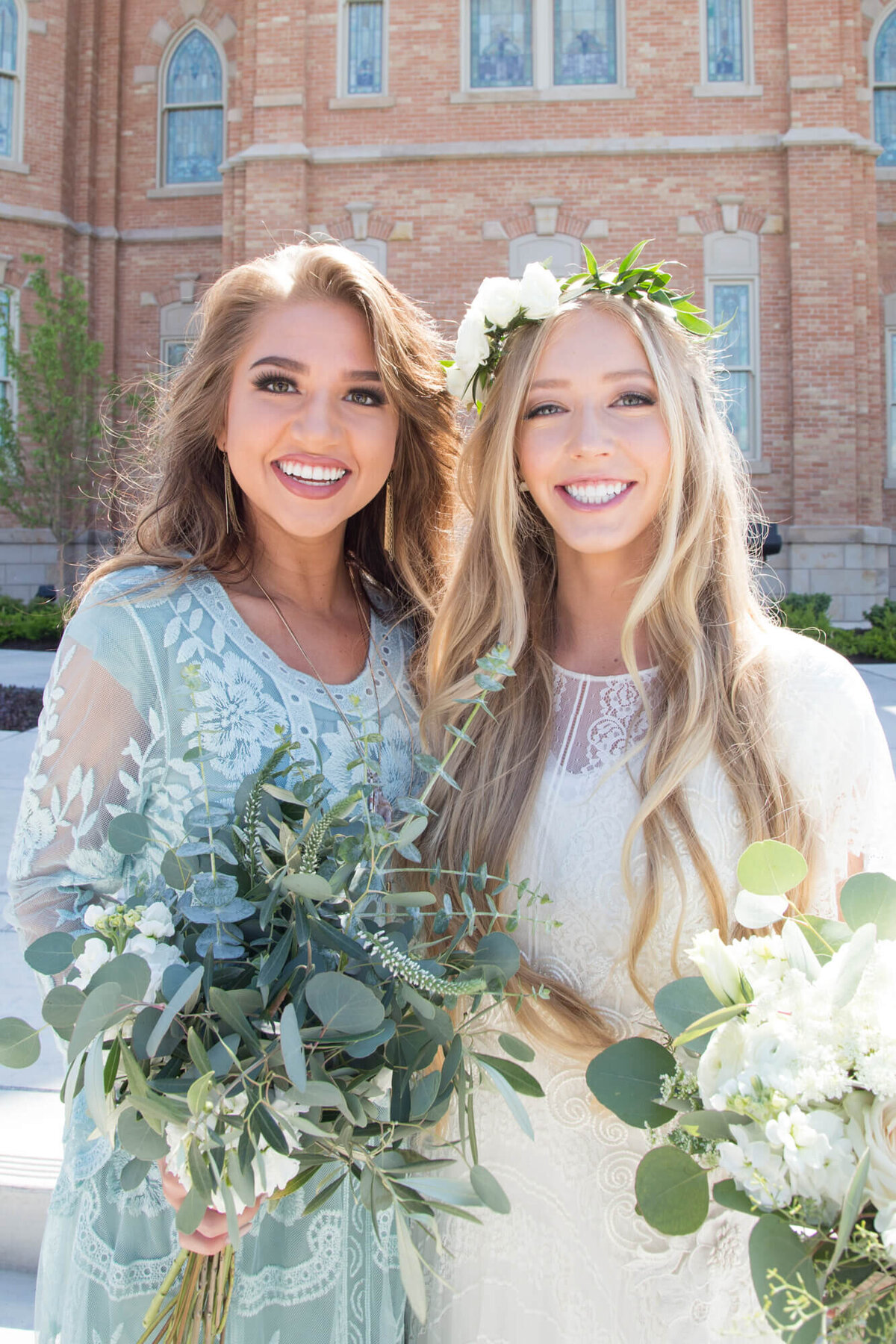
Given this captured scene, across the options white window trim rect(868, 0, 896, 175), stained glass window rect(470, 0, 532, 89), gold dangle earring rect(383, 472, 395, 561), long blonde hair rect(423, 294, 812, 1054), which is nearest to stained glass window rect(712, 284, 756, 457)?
white window trim rect(868, 0, 896, 175)

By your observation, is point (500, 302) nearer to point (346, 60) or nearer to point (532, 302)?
point (532, 302)

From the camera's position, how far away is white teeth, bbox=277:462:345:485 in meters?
2.02

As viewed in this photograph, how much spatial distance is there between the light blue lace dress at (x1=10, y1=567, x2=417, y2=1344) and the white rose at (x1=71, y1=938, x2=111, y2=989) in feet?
1.30

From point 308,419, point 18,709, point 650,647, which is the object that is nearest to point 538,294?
point 308,419

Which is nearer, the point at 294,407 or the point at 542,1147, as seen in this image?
the point at 542,1147

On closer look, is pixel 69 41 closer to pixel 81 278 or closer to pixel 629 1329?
pixel 81 278

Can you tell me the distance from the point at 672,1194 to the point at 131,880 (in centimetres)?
101

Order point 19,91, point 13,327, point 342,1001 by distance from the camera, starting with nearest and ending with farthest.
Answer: point 342,1001
point 19,91
point 13,327

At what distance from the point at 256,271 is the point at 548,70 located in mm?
14268

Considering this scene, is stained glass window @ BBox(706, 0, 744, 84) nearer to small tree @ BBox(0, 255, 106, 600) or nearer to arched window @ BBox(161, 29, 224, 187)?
arched window @ BBox(161, 29, 224, 187)

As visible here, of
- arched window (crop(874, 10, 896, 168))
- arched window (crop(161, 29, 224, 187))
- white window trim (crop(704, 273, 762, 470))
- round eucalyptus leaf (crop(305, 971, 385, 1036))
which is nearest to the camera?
round eucalyptus leaf (crop(305, 971, 385, 1036))

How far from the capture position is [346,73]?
14.5 m

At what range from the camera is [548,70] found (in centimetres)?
1426

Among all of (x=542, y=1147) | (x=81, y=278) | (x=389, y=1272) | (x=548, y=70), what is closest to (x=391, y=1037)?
(x=542, y=1147)
